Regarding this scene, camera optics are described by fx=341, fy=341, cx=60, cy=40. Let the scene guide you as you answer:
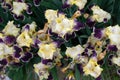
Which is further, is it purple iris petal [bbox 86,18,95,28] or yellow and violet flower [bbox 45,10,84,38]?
purple iris petal [bbox 86,18,95,28]

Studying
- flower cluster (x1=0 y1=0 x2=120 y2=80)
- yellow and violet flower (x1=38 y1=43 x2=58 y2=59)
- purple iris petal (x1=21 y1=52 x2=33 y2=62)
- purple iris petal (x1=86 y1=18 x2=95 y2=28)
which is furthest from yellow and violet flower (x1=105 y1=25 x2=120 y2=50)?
purple iris petal (x1=21 y1=52 x2=33 y2=62)

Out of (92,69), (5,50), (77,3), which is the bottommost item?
(92,69)

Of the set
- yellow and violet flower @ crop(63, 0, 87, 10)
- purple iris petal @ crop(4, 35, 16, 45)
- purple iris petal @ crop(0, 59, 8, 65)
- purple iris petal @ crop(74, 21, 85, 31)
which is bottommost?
purple iris petal @ crop(0, 59, 8, 65)

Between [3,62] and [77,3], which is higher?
[77,3]

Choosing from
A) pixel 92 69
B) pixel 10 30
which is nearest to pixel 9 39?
pixel 10 30

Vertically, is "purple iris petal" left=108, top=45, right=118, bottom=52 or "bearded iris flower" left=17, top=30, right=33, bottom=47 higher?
"bearded iris flower" left=17, top=30, right=33, bottom=47

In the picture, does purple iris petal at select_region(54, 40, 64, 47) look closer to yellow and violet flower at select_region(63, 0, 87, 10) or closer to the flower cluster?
the flower cluster

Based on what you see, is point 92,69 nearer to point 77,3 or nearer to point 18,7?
point 77,3

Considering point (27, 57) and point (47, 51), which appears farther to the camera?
point (27, 57)
